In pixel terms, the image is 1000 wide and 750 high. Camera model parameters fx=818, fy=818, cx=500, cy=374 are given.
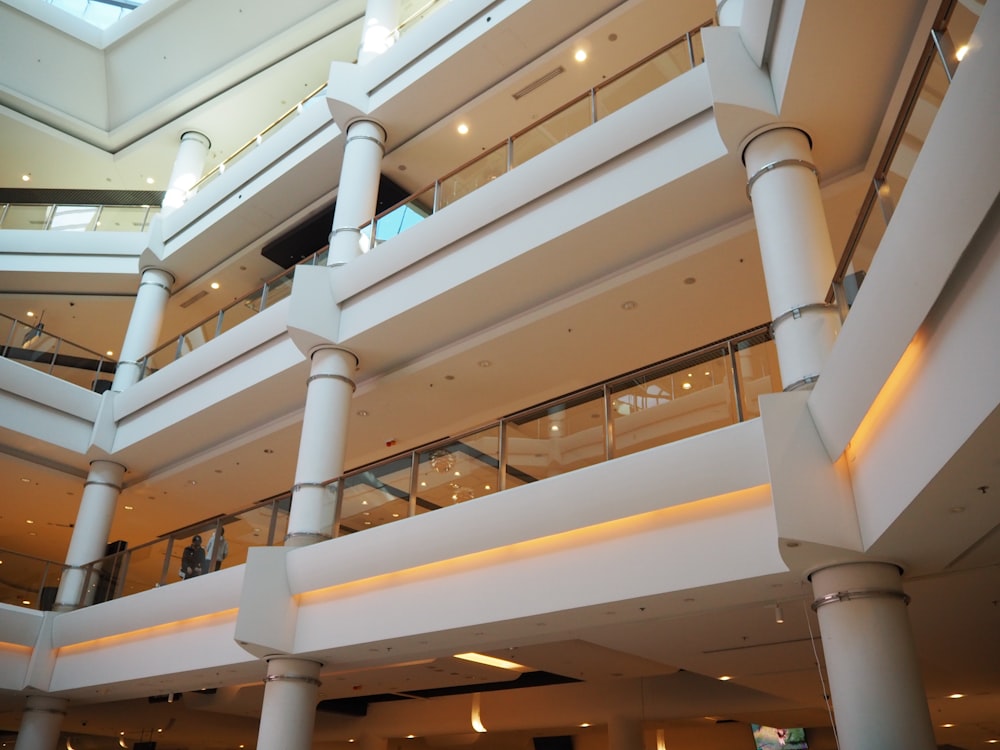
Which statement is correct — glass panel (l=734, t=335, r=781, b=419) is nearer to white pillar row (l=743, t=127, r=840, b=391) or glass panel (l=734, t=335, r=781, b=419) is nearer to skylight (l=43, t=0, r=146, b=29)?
white pillar row (l=743, t=127, r=840, b=391)

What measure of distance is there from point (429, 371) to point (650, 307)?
10.3 feet

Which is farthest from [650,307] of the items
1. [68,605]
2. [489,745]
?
[489,745]

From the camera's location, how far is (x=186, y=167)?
1873 centimetres

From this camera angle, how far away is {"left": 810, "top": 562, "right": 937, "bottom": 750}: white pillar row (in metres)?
4.80

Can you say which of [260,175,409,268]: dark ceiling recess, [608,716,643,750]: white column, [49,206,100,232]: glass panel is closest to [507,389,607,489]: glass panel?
[608,716,643,750]: white column

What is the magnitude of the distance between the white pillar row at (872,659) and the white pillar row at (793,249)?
4.56 ft

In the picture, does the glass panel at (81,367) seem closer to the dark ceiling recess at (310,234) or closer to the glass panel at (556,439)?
the dark ceiling recess at (310,234)

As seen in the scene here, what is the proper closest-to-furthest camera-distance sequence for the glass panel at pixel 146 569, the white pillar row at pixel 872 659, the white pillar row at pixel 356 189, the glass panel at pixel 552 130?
the white pillar row at pixel 872 659 → the glass panel at pixel 552 130 → the glass panel at pixel 146 569 → the white pillar row at pixel 356 189

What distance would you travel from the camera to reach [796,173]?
6.69m

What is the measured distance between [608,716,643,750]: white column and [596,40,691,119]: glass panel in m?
9.04

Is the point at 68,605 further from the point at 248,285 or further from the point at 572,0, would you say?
the point at 572,0

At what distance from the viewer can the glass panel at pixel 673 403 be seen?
6.50m

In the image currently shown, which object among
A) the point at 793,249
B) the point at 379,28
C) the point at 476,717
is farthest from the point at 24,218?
the point at 793,249

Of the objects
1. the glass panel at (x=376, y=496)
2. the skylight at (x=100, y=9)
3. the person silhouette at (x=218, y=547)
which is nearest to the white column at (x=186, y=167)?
the skylight at (x=100, y=9)
